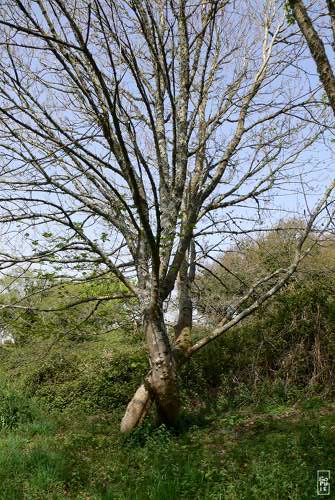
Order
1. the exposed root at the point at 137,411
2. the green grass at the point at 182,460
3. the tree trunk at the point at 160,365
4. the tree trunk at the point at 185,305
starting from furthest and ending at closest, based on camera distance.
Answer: the tree trunk at the point at 185,305, the exposed root at the point at 137,411, the tree trunk at the point at 160,365, the green grass at the point at 182,460

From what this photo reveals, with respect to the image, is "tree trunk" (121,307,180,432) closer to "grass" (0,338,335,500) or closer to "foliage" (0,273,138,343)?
"grass" (0,338,335,500)

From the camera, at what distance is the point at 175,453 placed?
4758 millimetres

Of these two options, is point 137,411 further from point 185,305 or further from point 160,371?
point 185,305

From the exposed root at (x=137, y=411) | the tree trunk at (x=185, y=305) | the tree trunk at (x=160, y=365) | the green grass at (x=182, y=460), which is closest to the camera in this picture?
the green grass at (x=182, y=460)

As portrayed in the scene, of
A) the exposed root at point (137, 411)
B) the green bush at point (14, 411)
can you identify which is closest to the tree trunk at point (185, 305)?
A: the exposed root at point (137, 411)

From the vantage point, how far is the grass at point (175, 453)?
386 centimetres

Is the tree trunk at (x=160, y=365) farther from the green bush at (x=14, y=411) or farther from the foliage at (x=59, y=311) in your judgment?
the green bush at (x=14, y=411)

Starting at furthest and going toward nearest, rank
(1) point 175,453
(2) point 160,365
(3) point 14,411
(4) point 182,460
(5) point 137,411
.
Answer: (3) point 14,411
(5) point 137,411
(2) point 160,365
(1) point 175,453
(4) point 182,460

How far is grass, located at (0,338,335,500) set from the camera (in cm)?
386

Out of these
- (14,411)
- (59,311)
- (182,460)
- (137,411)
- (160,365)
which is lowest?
(182,460)

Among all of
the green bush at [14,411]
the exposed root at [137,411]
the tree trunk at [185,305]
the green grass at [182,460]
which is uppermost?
the tree trunk at [185,305]

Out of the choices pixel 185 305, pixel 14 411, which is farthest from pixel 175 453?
pixel 14 411

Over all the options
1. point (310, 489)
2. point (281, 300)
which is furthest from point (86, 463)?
point (281, 300)

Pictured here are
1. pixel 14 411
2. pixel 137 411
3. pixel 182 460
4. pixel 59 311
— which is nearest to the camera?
pixel 182 460
